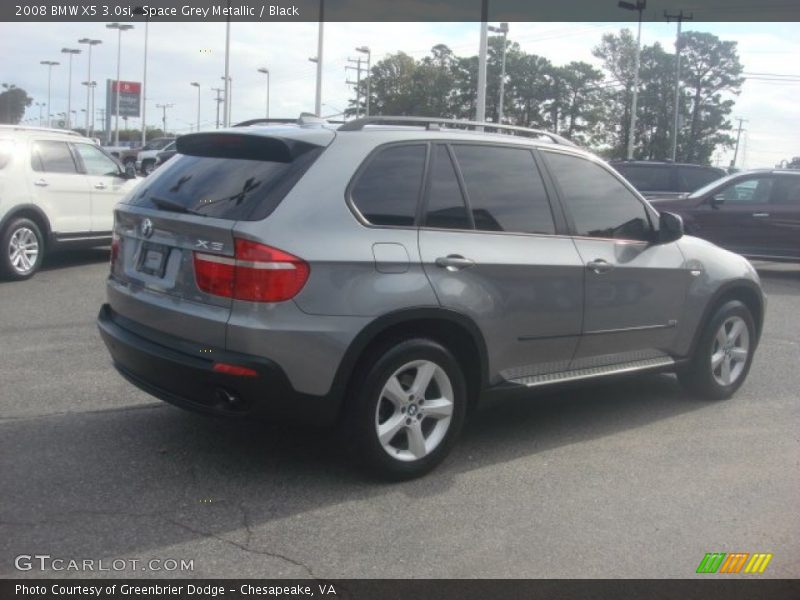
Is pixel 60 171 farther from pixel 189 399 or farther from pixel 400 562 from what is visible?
pixel 400 562

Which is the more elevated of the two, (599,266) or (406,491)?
(599,266)

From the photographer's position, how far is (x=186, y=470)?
464cm

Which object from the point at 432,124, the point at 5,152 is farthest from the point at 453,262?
the point at 5,152

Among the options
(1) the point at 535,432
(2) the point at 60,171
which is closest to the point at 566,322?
(1) the point at 535,432

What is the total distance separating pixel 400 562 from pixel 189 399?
4.44 feet

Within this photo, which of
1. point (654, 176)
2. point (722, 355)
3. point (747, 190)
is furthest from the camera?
point (654, 176)

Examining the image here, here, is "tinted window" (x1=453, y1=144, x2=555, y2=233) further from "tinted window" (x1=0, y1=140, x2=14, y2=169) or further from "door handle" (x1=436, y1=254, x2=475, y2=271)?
"tinted window" (x1=0, y1=140, x2=14, y2=169)

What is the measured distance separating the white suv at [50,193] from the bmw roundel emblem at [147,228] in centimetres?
664

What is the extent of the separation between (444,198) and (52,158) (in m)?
8.19

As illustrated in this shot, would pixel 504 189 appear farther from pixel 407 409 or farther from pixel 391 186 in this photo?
pixel 407 409

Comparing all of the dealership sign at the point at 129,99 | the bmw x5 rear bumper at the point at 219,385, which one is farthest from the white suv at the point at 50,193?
the dealership sign at the point at 129,99

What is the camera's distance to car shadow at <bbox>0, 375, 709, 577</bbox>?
3926 millimetres

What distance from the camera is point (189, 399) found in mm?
4367

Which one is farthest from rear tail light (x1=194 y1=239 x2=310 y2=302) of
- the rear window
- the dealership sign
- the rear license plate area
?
the dealership sign
